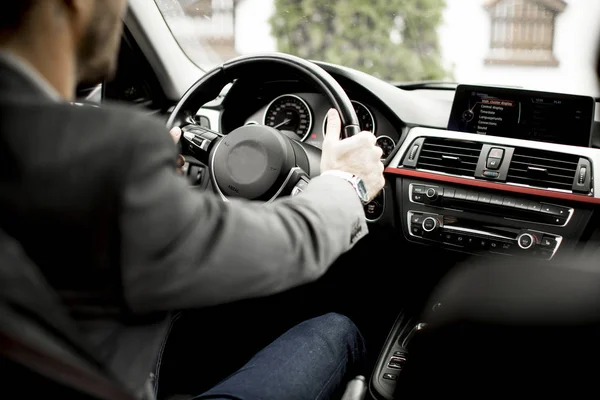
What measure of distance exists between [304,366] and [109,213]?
88 cm

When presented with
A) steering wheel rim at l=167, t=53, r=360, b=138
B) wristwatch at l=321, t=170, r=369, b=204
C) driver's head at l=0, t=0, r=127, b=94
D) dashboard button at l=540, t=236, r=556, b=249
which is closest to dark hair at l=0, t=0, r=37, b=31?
driver's head at l=0, t=0, r=127, b=94

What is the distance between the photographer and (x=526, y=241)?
2.04 meters

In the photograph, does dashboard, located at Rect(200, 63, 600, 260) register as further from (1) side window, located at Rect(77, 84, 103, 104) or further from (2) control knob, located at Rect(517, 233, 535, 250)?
(1) side window, located at Rect(77, 84, 103, 104)

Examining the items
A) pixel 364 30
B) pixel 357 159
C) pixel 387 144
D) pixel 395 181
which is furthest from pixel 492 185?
pixel 364 30

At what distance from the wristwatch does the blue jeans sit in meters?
0.47

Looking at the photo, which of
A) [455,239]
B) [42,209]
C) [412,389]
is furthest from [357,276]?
[42,209]

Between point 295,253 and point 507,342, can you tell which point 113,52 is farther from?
point 507,342

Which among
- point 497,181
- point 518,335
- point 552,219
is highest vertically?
point 518,335

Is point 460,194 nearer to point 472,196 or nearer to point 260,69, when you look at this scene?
point 472,196

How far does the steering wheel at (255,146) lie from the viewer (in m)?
1.81

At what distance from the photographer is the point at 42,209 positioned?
71 cm

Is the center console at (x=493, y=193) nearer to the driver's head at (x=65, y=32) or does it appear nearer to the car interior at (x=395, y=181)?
the car interior at (x=395, y=181)

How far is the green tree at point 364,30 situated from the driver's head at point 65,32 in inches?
295

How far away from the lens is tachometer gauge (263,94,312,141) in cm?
231
